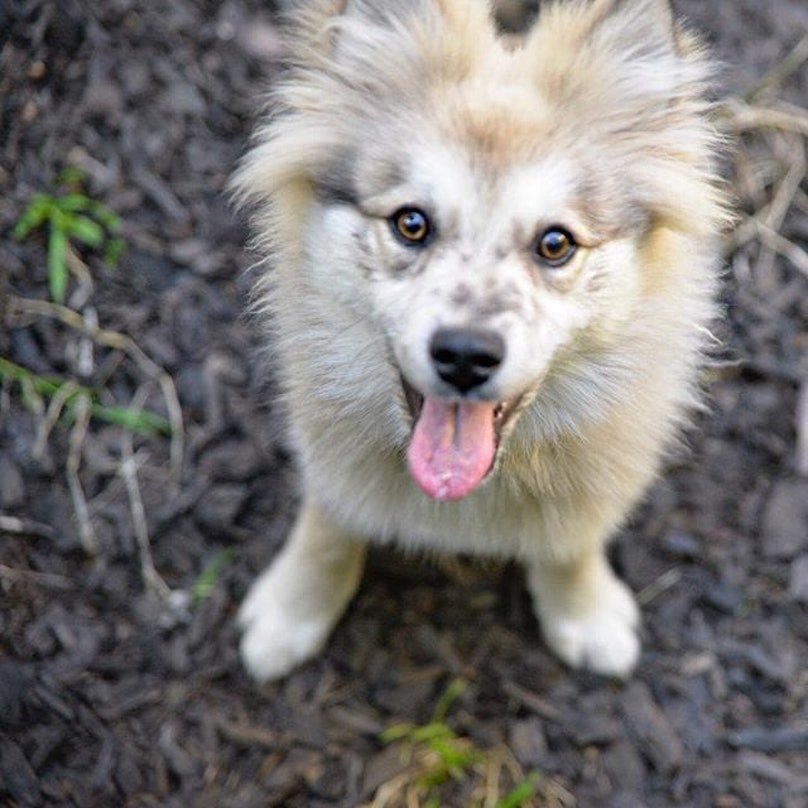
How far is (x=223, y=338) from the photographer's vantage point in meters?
3.94

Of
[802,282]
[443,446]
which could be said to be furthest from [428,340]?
[802,282]

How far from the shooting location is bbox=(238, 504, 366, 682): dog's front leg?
346cm

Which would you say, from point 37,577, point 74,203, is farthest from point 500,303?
point 74,203

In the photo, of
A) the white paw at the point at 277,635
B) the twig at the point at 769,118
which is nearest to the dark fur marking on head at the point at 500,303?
the white paw at the point at 277,635

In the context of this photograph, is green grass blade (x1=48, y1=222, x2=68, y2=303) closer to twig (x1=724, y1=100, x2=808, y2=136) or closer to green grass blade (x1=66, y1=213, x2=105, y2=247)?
green grass blade (x1=66, y1=213, x2=105, y2=247)

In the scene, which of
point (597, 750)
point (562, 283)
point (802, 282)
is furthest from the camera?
point (802, 282)

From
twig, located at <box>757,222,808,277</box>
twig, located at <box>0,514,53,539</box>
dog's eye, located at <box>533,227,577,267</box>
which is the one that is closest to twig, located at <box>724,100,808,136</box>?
twig, located at <box>757,222,808,277</box>

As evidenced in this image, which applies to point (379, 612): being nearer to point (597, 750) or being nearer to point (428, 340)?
point (597, 750)

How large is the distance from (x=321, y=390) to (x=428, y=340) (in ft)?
2.00

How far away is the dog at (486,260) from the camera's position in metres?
2.57

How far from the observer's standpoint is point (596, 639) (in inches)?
142

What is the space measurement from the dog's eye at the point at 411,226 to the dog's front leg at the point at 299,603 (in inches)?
43.0

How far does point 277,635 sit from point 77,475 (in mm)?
849

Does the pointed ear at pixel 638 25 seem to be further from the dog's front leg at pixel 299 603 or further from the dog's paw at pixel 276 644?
the dog's paw at pixel 276 644
